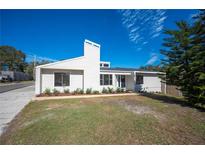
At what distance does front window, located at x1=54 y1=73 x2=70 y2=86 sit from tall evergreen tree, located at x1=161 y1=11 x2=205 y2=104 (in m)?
8.97

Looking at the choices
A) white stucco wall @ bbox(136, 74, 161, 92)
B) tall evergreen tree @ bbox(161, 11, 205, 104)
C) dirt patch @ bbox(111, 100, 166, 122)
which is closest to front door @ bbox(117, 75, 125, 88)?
white stucco wall @ bbox(136, 74, 161, 92)

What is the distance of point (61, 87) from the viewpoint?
12.7 m

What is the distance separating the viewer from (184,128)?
4395 mm

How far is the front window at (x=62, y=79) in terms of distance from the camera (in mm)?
12584

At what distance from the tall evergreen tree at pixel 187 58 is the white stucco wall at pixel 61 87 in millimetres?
8218

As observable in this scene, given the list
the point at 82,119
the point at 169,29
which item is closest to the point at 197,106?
the point at 169,29

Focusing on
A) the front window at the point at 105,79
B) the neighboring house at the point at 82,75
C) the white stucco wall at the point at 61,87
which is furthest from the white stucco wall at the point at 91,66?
the front window at the point at 105,79

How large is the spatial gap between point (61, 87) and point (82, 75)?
2.46 m

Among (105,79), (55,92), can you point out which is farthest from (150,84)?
(55,92)

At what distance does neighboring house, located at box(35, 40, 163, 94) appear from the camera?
1213 cm

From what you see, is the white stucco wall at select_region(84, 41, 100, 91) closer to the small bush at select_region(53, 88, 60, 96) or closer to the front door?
the small bush at select_region(53, 88, 60, 96)
